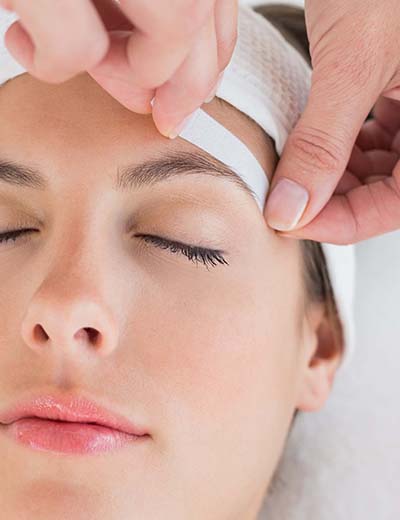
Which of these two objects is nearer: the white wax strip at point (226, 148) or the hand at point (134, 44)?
the hand at point (134, 44)

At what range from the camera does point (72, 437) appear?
1107 millimetres

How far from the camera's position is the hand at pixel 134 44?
2.43ft

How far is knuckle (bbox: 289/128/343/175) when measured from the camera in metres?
1.21

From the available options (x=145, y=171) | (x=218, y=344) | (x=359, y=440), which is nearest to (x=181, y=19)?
(x=145, y=171)

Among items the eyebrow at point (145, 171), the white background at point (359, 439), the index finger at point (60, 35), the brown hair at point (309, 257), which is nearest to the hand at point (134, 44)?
the index finger at point (60, 35)

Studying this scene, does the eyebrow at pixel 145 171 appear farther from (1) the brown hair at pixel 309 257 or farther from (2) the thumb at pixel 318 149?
(1) the brown hair at pixel 309 257

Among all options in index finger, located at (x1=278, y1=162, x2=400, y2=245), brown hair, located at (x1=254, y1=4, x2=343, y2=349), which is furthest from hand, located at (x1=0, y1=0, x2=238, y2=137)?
brown hair, located at (x1=254, y1=4, x2=343, y2=349)

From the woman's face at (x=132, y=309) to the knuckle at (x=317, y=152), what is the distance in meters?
0.10

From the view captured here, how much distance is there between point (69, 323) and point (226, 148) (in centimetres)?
36

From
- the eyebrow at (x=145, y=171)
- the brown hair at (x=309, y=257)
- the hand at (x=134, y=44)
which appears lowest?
the brown hair at (x=309, y=257)

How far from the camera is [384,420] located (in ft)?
5.70

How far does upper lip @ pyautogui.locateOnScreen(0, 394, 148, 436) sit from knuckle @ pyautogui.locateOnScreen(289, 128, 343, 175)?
43 centimetres

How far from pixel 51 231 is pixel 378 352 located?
89 centimetres

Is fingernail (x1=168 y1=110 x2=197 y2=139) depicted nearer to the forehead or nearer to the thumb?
the forehead
